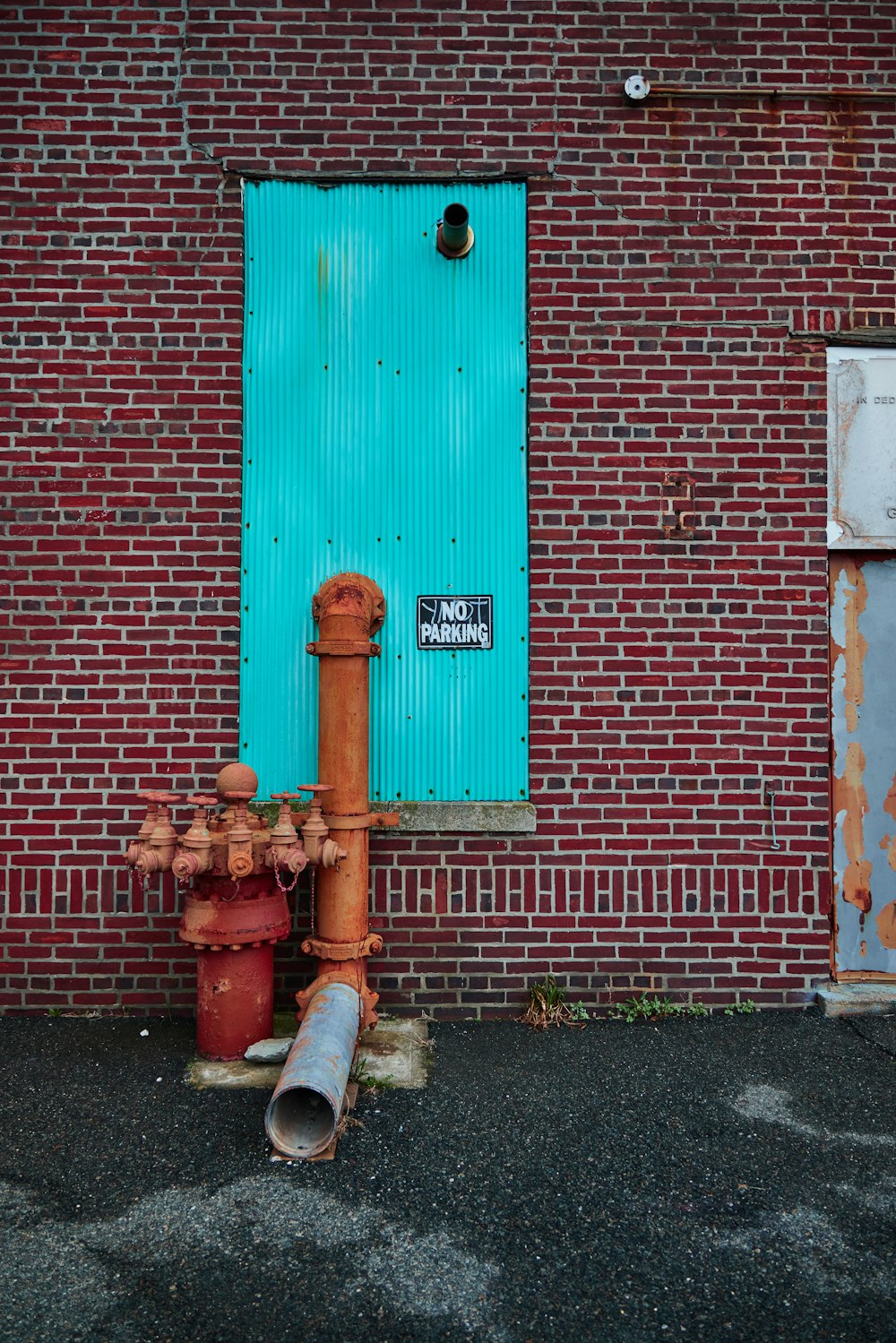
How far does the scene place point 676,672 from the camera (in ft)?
14.9

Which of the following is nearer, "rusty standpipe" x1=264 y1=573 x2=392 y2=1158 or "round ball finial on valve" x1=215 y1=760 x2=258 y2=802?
Answer: "round ball finial on valve" x1=215 y1=760 x2=258 y2=802

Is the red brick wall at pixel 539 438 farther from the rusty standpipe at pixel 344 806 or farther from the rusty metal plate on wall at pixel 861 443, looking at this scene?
the rusty standpipe at pixel 344 806

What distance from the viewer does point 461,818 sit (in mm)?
4430

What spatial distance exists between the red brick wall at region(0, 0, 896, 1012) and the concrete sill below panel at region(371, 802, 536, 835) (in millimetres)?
86

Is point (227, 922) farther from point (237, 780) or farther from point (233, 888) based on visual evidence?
point (237, 780)

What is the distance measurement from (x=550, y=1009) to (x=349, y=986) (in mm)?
1078

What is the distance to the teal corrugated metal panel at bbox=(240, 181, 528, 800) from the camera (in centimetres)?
449

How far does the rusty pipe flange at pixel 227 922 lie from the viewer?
374 centimetres

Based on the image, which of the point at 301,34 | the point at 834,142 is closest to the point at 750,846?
the point at 834,142

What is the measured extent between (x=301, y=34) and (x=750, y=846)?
4.89 metres

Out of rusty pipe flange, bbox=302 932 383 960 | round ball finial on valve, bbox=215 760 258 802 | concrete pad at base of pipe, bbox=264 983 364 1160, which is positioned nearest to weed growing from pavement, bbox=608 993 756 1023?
rusty pipe flange, bbox=302 932 383 960

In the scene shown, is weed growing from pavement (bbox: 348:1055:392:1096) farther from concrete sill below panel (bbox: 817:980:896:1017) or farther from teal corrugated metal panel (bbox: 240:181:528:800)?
concrete sill below panel (bbox: 817:980:896:1017)

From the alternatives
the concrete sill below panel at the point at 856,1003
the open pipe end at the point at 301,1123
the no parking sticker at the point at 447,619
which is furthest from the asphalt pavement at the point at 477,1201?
the no parking sticker at the point at 447,619

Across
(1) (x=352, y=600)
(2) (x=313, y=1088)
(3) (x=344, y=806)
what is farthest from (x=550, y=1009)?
(1) (x=352, y=600)
